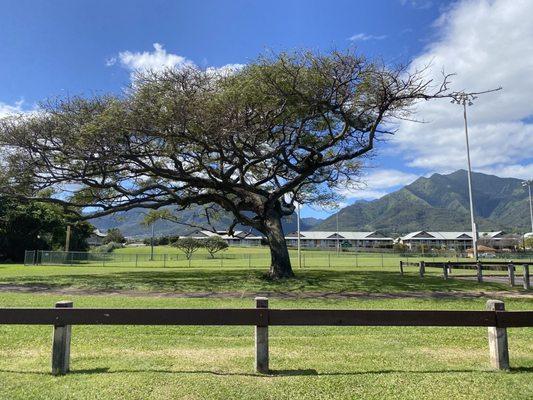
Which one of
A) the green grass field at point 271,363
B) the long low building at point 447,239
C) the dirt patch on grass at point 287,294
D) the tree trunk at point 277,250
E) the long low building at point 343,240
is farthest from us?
the long low building at point 343,240

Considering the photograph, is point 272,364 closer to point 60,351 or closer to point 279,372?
point 279,372

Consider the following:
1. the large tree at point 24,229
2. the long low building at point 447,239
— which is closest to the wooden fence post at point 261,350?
the large tree at point 24,229

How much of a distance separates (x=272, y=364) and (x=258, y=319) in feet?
3.19

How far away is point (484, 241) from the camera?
5817 inches

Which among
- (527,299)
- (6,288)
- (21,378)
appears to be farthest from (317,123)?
(21,378)

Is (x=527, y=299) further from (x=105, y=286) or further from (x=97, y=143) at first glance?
(x=97, y=143)

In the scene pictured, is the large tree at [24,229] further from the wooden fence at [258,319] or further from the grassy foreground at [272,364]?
the wooden fence at [258,319]

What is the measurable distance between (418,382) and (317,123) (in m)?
18.8

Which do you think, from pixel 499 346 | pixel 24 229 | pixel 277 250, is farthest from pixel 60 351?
pixel 24 229

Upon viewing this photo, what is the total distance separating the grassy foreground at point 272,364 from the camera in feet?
17.6

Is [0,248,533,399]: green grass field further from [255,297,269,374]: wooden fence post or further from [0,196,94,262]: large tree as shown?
[0,196,94,262]: large tree

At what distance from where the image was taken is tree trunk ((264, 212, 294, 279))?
928 inches

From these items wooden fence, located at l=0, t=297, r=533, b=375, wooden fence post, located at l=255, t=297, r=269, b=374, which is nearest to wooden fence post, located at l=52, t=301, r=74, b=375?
wooden fence, located at l=0, t=297, r=533, b=375

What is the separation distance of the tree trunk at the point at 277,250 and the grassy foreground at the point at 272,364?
536 inches
